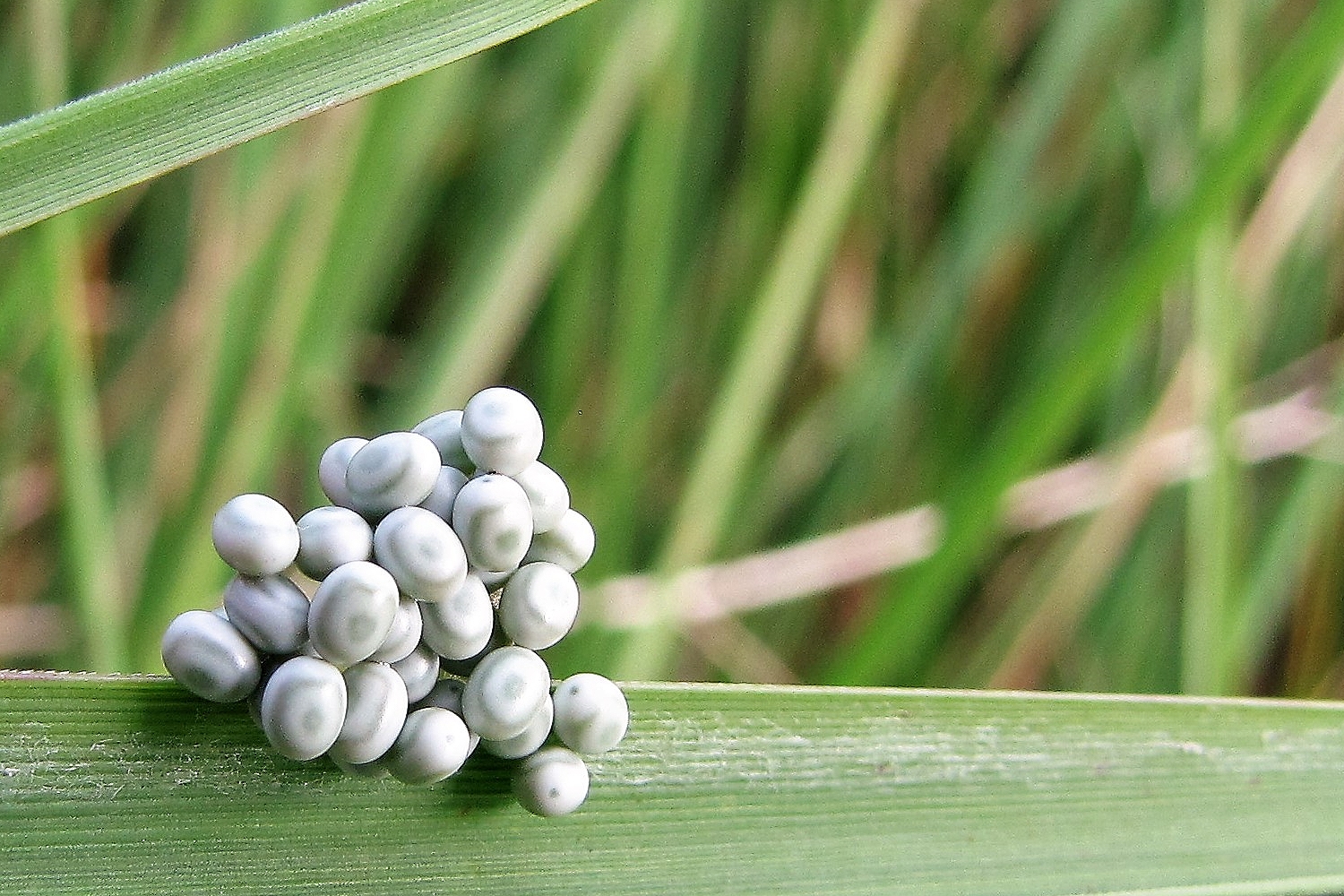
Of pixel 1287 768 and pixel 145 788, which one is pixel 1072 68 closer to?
pixel 1287 768

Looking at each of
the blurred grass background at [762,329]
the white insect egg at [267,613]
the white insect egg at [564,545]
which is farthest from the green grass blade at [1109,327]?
the white insect egg at [267,613]

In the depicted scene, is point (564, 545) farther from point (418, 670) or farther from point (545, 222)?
point (545, 222)

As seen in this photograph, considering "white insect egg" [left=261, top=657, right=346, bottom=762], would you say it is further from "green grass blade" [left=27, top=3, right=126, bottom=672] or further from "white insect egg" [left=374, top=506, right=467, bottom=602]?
"green grass blade" [left=27, top=3, right=126, bottom=672]

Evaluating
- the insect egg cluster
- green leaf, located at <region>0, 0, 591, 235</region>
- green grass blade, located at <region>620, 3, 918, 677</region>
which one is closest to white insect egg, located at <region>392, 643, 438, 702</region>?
the insect egg cluster

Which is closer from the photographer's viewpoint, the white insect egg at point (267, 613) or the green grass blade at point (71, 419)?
the white insect egg at point (267, 613)

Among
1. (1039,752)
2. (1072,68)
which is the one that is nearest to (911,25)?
(1072,68)

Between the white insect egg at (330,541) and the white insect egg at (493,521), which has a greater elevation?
the white insect egg at (493,521)

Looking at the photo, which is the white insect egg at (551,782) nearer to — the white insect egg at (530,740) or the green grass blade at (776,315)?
the white insect egg at (530,740)
